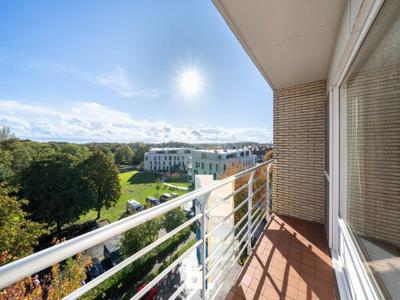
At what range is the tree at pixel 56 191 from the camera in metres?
10.9

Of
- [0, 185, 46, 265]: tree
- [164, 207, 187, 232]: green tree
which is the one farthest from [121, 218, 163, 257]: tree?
[0, 185, 46, 265]: tree

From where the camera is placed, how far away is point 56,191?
448 inches

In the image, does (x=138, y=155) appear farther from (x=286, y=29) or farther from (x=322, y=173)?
(x=286, y=29)

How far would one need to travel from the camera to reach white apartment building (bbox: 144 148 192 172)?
1491 inches

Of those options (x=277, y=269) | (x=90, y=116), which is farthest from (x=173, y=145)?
(x=277, y=269)

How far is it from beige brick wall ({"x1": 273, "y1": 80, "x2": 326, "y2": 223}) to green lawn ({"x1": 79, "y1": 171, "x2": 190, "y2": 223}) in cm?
1723

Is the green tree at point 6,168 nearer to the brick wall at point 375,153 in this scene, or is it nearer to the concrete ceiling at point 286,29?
the concrete ceiling at point 286,29

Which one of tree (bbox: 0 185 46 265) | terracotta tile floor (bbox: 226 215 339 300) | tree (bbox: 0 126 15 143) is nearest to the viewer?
terracotta tile floor (bbox: 226 215 339 300)

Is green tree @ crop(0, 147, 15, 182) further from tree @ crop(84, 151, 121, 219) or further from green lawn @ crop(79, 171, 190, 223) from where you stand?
green lawn @ crop(79, 171, 190, 223)

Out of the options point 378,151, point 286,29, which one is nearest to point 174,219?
point 286,29

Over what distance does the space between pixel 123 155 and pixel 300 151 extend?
41.4m

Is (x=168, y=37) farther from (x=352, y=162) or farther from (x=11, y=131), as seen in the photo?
(x=11, y=131)

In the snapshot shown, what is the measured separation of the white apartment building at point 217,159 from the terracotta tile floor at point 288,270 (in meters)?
20.1

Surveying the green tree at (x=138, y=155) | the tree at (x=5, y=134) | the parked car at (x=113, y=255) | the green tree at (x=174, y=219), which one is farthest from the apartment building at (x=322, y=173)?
the green tree at (x=138, y=155)
